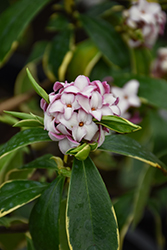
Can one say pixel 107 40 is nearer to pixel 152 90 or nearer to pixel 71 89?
pixel 152 90

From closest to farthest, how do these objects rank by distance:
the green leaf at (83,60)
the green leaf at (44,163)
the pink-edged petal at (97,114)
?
the pink-edged petal at (97,114)
the green leaf at (44,163)
the green leaf at (83,60)

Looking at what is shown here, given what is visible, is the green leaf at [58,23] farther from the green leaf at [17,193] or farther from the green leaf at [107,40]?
the green leaf at [17,193]

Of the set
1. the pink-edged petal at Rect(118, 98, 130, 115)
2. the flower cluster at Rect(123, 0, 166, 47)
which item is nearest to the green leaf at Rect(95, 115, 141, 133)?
the pink-edged petal at Rect(118, 98, 130, 115)

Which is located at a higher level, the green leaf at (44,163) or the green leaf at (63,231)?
the green leaf at (44,163)

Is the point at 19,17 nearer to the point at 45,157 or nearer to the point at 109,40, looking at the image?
the point at 109,40

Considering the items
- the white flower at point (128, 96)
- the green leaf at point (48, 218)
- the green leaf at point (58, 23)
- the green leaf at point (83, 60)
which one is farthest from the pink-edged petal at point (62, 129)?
the green leaf at point (58, 23)

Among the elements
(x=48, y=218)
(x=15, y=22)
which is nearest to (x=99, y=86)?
(x=48, y=218)
